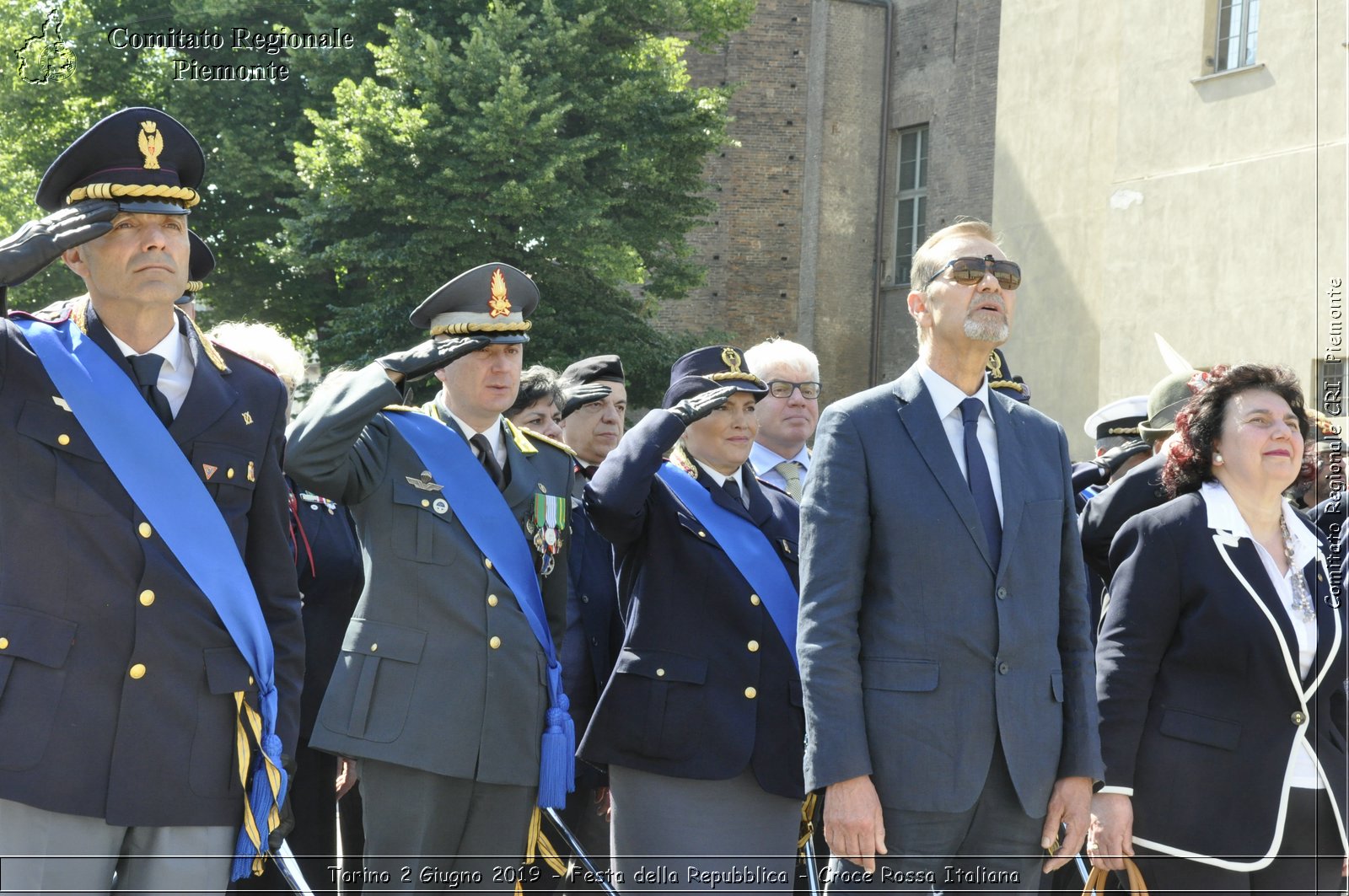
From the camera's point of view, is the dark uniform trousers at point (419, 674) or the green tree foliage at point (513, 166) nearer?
the dark uniform trousers at point (419, 674)

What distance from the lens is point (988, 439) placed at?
13.4 ft

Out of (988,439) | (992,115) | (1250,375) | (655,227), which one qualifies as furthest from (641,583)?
(992,115)

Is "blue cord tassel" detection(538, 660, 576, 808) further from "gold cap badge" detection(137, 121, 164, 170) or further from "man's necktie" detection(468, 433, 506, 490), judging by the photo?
"gold cap badge" detection(137, 121, 164, 170)

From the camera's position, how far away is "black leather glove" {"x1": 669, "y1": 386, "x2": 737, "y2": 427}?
5090mm

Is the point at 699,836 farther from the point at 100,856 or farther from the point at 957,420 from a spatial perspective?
the point at 100,856

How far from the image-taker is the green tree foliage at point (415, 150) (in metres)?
20.1

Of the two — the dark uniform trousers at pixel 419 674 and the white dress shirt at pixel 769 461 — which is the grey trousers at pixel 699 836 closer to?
the dark uniform trousers at pixel 419 674

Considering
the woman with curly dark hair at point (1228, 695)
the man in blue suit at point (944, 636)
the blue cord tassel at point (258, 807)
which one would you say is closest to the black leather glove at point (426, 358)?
the man in blue suit at point (944, 636)

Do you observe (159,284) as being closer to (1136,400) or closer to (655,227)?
(1136,400)

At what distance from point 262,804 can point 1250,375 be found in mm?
3364

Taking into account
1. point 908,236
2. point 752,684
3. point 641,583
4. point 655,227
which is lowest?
point 752,684

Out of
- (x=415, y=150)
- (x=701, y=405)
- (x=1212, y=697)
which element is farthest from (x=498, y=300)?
(x=415, y=150)

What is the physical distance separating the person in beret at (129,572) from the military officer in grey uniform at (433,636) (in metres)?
0.75

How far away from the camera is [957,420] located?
4066 millimetres
